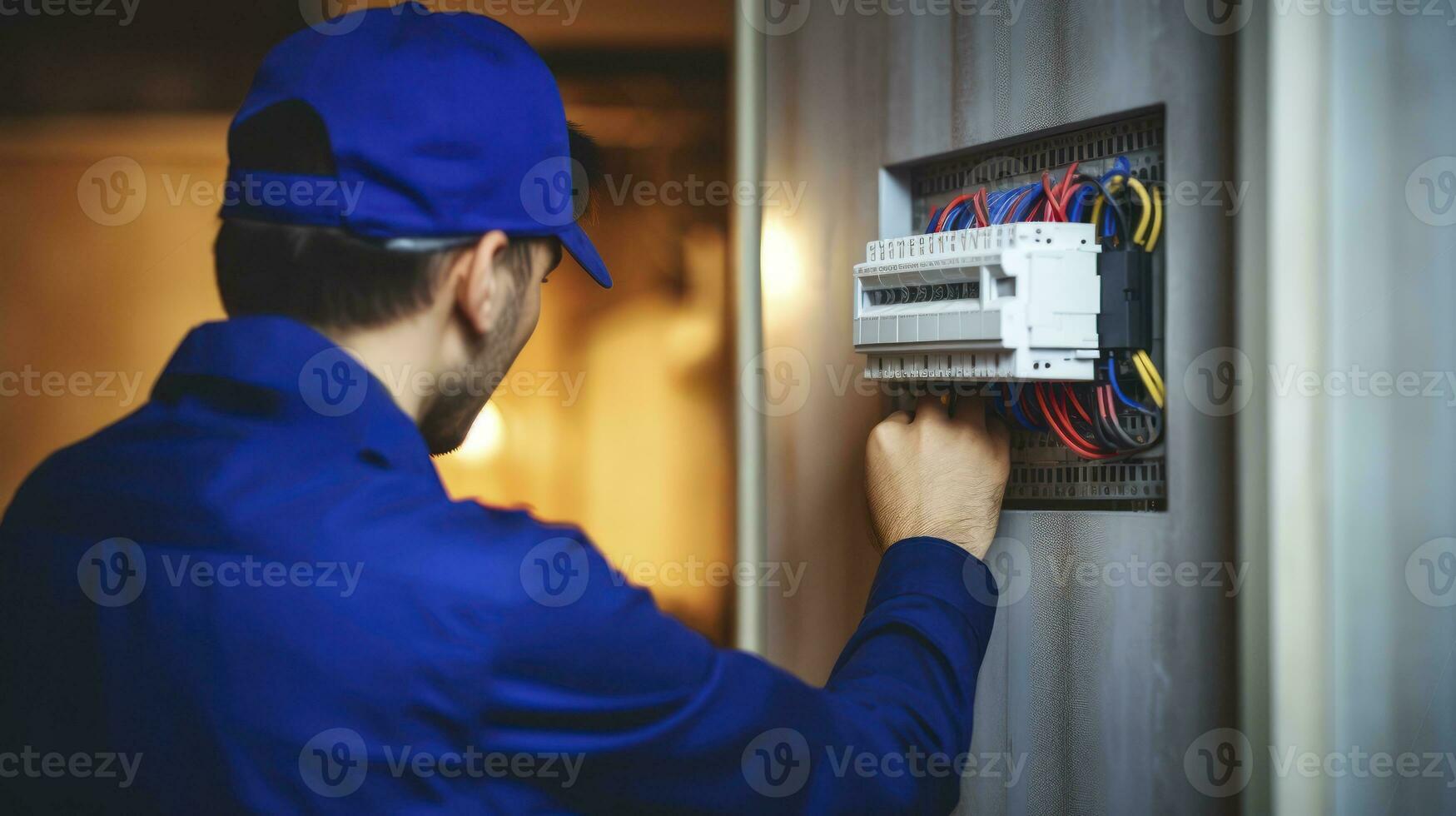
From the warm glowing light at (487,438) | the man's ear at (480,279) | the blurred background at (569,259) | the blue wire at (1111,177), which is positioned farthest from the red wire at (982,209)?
the warm glowing light at (487,438)

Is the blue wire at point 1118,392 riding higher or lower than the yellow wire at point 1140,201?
lower

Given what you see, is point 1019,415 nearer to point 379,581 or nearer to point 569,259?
point 379,581

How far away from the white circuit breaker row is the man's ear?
1.14ft

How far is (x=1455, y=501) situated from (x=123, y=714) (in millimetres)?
945

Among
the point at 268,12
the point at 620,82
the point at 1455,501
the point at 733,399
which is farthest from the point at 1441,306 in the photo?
the point at 268,12

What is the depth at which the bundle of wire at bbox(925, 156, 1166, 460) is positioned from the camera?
35.2 inches

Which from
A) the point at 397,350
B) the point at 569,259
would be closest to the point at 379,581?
the point at 397,350

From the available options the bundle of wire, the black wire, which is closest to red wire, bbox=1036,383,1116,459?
the bundle of wire

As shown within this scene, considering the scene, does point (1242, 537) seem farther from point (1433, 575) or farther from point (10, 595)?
point (10, 595)

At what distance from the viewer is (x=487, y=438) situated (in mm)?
2084

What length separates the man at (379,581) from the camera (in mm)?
714

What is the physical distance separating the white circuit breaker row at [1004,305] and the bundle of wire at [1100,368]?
26 mm

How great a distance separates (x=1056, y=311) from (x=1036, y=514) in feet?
0.69

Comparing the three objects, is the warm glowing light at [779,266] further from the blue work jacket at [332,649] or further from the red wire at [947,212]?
the blue work jacket at [332,649]
